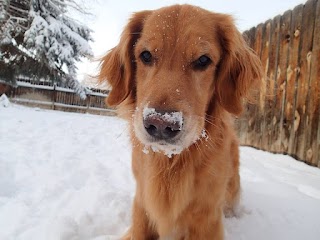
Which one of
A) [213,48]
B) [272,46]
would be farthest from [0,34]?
[213,48]

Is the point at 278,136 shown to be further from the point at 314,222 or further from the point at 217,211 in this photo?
the point at 217,211

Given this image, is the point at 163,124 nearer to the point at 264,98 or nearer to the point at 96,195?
the point at 96,195

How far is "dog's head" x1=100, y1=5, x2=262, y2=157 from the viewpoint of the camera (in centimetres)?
159

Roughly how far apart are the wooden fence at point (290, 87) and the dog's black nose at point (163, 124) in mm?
2220

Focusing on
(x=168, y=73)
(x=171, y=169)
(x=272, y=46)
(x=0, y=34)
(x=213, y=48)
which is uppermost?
(x=0, y=34)

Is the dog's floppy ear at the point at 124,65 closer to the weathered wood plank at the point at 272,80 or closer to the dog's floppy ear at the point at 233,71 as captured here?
the dog's floppy ear at the point at 233,71

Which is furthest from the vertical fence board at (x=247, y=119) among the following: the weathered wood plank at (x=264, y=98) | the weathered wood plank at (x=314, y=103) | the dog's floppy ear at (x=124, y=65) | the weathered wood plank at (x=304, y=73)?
the dog's floppy ear at (x=124, y=65)

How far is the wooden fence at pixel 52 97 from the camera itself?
13.5m

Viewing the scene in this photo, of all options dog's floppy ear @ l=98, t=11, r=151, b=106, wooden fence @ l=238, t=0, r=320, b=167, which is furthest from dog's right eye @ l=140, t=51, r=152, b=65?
wooden fence @ l=238, t=0, r=320, b=167

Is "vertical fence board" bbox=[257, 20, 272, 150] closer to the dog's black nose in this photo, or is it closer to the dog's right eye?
the dog's right eye

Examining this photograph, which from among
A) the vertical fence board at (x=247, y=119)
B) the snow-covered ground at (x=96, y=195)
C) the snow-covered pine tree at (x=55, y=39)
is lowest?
the snow-covered ground at (x=96, y=195)

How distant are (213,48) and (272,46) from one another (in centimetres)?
344

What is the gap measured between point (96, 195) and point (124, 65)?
1292 millimetres

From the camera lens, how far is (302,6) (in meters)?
4.29
